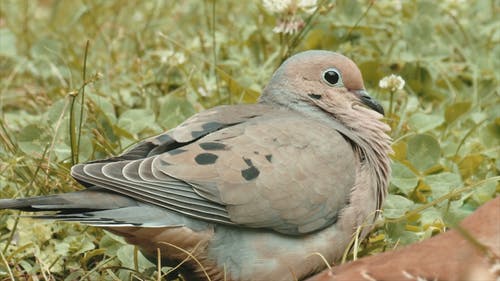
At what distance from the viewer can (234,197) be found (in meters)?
3.98

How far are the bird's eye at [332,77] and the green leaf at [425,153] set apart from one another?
503 millimetres

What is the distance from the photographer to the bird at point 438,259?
3330 millimetres

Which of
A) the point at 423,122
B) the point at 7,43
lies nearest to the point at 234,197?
the point at 423,122

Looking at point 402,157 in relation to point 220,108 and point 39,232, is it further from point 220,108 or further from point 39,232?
point 39,232

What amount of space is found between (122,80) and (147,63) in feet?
0.65

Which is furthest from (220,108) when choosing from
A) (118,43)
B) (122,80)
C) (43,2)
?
(43,2)

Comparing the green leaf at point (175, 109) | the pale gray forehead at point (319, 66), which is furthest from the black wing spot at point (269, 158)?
the green leaf at point (175, 109)

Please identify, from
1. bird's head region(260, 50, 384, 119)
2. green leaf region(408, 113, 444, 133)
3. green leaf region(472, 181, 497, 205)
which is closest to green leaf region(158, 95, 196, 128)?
bird's head region(260, 50, 384, 119)

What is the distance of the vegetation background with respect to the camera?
14.8 ft

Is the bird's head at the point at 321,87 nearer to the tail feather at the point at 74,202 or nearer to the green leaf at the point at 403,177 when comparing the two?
the green leaf at the point at 403,177

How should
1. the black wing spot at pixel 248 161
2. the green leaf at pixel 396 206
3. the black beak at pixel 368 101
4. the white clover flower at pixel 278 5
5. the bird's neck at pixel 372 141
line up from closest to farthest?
the black wing spot at pixel 248 161
the bird's neck at pixel 372 141
the green leaf at pixel 396 206
the black beak at pixel 368 101
the white clover flower at pixel 278 5

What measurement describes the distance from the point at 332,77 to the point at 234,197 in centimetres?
97

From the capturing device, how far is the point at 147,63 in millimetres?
6141

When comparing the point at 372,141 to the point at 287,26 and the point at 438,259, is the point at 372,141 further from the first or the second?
the point at 438,259
